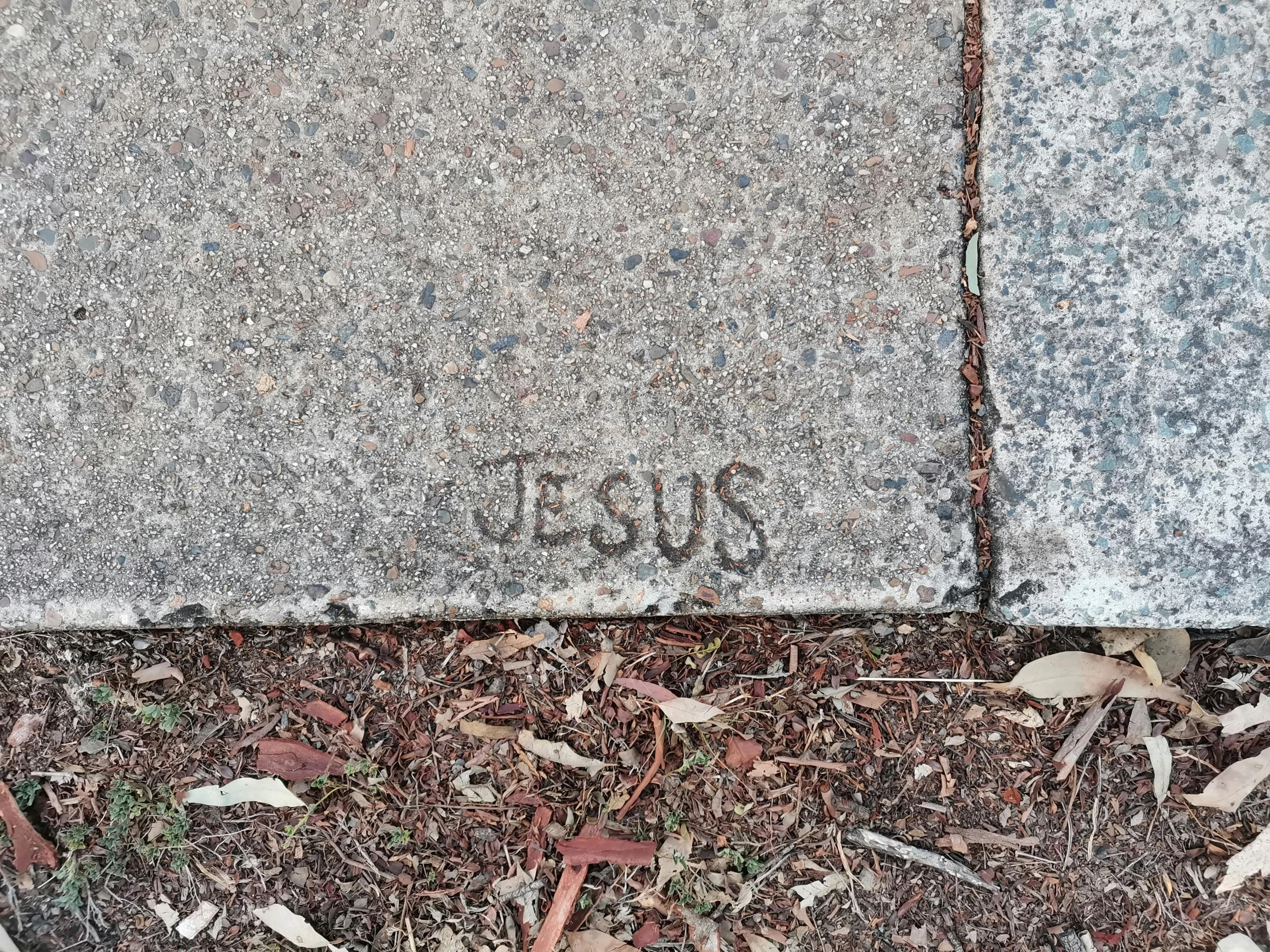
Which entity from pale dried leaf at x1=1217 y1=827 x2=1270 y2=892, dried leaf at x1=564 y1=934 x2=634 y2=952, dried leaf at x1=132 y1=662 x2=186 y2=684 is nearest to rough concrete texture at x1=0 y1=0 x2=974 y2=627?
dried leaf at x1=132 y1=662 x2=186 y2=684

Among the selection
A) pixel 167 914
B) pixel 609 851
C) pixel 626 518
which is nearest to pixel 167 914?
pixel 167 914

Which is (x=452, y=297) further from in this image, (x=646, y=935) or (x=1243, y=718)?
(x=1243, y=718)

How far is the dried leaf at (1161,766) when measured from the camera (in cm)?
193

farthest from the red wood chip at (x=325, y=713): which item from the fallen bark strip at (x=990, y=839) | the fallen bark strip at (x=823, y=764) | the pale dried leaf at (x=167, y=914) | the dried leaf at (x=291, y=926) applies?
the fallen bark strip at (x=990, y=839)

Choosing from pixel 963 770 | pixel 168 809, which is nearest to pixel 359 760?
pixel 168 809

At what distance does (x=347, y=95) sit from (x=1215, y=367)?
2060 mm

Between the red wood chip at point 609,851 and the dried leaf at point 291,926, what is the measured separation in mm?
609

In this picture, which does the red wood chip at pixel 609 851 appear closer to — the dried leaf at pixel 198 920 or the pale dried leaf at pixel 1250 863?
the dried leaf at pixel 198 920

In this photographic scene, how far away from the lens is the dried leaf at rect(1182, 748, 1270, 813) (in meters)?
1.90

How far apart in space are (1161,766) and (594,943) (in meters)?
1.40

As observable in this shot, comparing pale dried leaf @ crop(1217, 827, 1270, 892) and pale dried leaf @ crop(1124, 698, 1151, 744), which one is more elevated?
pale dried leaf @ crop(1124, 698, 1151, 744)

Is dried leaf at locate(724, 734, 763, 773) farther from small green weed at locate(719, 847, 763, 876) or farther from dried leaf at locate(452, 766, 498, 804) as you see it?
dried leaf at locate(452, 766, 498, 804)

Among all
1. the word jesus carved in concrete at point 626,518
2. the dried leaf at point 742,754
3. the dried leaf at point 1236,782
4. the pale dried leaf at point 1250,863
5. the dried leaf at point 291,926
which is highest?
the word jesus carved in concrete at point 626,518

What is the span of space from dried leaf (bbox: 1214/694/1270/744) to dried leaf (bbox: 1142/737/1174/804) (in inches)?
5.4
